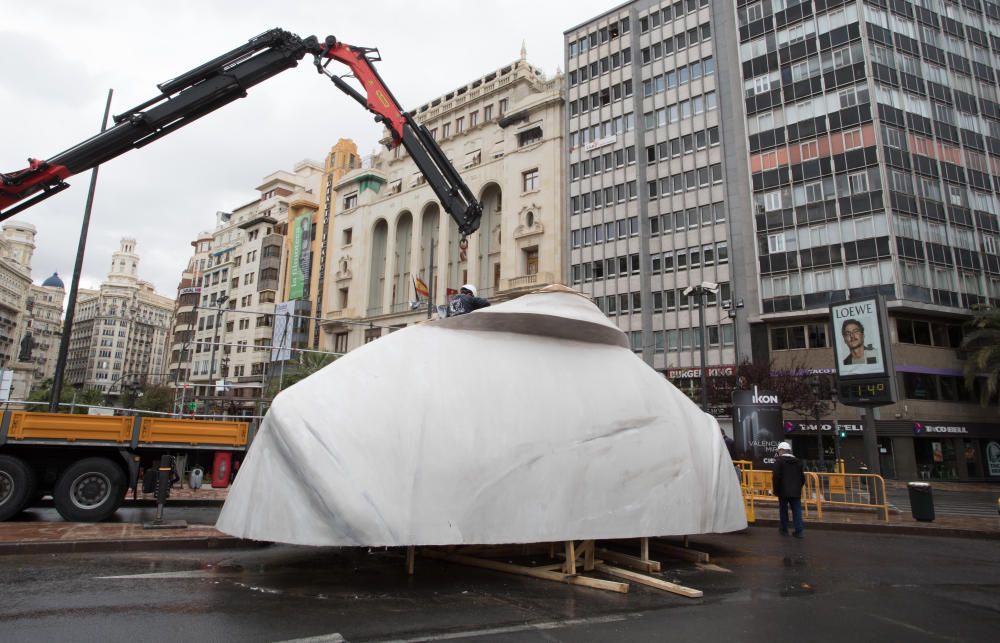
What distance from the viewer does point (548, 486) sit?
20.8 feet

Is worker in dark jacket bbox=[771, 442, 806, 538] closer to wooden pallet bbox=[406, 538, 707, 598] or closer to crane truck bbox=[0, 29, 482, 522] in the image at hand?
wooden pallet bbox=[406, 538, 707, 598]

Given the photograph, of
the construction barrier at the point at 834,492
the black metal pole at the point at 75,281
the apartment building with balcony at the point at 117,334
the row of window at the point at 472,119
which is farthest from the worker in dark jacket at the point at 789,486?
the apartment building with balcony at the point at 117,334

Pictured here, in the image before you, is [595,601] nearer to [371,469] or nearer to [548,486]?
[548,486]

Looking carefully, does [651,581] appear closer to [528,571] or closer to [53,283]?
[528,571]

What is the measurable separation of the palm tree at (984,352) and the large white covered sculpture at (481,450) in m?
37.1

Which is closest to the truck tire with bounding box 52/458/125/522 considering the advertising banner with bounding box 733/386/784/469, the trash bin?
the trash bin

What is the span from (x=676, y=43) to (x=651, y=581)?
50321 mm

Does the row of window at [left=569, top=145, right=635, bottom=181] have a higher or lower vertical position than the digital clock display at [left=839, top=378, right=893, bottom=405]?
higher

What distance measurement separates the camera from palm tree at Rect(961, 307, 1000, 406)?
35062 mm

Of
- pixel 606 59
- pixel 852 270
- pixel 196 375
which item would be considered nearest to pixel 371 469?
pixel 852 270

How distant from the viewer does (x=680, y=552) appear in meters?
8.52

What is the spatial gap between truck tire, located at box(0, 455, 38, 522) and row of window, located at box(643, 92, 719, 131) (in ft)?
153

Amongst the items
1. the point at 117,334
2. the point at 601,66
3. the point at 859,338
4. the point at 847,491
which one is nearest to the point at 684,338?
the point at 601,66

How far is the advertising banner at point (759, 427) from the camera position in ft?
66.4
